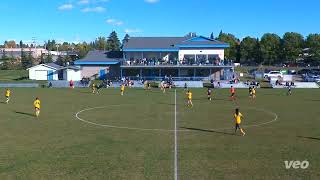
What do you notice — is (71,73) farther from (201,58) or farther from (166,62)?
(201,58)

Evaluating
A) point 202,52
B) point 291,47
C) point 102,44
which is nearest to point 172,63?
point 202,52

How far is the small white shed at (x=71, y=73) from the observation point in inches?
3093

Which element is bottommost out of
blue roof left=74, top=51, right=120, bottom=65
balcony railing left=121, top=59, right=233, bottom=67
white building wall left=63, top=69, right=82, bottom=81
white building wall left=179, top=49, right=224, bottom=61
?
white building wall left=63, top=69, right=82, bottom=81

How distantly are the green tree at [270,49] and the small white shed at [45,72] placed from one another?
64959 millimetres

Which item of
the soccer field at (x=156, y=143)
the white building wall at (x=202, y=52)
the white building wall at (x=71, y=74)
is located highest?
the white building wall at (x=202, y=52)

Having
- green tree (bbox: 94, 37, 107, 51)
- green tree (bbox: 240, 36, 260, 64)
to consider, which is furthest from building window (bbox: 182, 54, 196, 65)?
green tree (bbox: 94, 37, 107, 51)

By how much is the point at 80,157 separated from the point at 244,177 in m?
7.83

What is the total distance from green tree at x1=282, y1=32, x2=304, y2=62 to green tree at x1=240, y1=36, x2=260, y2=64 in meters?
8.90

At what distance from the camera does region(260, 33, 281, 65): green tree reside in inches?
4843

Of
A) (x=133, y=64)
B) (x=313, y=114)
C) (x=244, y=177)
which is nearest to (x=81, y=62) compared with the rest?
(x=133, y=64)

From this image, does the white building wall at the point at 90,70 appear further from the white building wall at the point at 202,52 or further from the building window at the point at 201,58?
the building window at the point at 201,58

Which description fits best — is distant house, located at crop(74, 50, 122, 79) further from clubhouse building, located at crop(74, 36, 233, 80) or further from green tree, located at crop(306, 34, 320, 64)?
green tree, located at crop(306, 34, 320, 64)

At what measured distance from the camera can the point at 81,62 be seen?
81062 millimetres

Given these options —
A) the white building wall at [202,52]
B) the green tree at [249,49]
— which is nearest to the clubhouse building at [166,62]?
the white building wall at [202,52]
